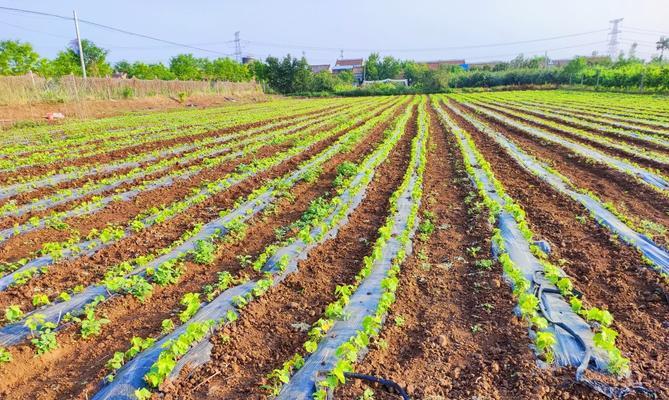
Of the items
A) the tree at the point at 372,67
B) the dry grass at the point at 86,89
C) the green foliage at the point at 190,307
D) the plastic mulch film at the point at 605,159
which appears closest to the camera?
→ the green foliage at the point at 190,307

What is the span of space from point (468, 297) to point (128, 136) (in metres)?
15.5

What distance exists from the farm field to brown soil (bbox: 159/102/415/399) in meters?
0.02

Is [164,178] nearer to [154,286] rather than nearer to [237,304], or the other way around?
[154,286]

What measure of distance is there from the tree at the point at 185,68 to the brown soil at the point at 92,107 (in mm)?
23157

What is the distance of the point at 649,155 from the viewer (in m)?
11.5

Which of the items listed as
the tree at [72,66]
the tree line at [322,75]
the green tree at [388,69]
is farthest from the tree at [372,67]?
the tree at [72,66]

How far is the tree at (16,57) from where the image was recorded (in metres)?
32.8

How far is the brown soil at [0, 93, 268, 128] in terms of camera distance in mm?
22156

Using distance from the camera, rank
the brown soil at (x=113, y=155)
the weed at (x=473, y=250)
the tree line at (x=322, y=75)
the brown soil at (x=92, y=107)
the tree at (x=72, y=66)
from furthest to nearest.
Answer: the tree line at (x=322, y=75), the tree at (x=72, y=66), the brown soil at (x=92, y=107), the brown soil at (x=113, y=155), the weed at (x=473, y=250)

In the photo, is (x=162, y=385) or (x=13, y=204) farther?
(x=13, y=204)

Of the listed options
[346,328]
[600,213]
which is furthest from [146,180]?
[600,213]

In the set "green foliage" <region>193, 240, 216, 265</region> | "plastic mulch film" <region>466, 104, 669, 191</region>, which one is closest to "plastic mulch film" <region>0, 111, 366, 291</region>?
"green foliage" <region>193, 240, 216, 265</region>

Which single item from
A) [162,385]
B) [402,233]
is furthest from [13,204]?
[402,233]

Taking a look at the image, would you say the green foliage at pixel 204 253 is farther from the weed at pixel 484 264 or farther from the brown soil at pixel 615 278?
the brown soil at pixel 615 278
